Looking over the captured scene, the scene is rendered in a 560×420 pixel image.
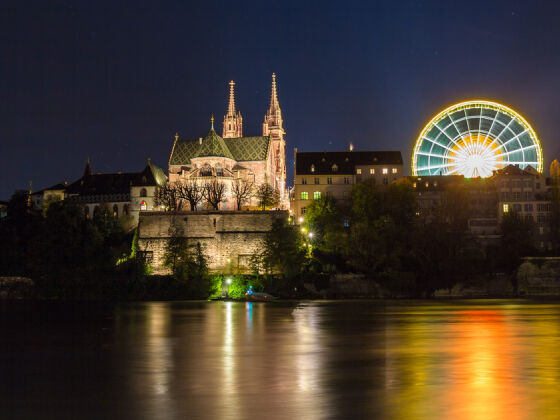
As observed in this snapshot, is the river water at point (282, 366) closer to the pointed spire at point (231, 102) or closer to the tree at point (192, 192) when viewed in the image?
the tree at point (192, 192)

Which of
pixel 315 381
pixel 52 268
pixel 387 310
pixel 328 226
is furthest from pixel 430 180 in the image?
pixel 315 381

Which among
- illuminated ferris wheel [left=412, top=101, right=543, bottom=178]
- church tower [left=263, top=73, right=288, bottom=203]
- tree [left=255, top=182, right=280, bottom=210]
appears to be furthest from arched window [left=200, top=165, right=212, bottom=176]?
illuminated ferris wheel [left=412, top=101, right=543, bottom=178]

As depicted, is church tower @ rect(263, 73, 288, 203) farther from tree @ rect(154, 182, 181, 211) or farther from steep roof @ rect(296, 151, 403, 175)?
tree @ rect(154, 182, 181, 211)

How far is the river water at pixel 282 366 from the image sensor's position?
63.2 feet

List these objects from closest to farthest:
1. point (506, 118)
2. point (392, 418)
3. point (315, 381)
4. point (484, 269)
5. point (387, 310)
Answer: point (392, 418) → point (315, 381) → point (387, 310) → point (484, 269) → point (506, 118)

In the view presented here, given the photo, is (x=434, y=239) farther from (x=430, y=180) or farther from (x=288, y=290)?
(x=430, y=180)

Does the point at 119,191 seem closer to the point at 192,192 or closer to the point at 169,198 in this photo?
the point at 169,198

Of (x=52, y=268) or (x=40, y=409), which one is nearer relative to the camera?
(x=40, y=409)

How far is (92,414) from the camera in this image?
731 inches

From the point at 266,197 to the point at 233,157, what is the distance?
14500 mm

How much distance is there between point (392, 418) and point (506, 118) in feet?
268

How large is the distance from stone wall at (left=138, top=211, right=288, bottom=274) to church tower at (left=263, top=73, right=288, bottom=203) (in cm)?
3902

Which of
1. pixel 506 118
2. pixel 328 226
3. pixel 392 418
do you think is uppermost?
pixel 506 118

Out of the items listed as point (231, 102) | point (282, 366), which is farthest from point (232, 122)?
point (282, 366)
